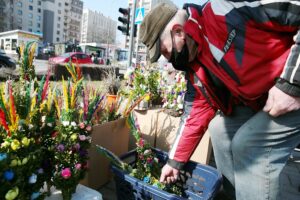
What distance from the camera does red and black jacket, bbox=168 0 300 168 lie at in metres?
0.99

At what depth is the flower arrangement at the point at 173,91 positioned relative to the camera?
8.41 ft

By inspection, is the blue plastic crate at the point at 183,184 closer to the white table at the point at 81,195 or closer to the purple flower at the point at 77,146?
the white table at the point at 81,195

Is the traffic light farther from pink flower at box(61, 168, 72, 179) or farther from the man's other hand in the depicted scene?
pink flower at box(61, 168, 72, 179)

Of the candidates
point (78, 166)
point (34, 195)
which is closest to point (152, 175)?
point (78, 166)

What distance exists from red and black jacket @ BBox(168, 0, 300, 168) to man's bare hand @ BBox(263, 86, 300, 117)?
2 cm

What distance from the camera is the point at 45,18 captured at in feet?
229

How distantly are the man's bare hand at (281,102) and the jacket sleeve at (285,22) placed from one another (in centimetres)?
2

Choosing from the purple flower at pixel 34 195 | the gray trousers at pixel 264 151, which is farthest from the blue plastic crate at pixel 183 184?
the purple flower at pixel 34 195

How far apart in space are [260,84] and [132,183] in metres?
0.94

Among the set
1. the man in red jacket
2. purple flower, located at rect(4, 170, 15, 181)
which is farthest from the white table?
the man in red jacket

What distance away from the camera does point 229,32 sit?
3.55 ft

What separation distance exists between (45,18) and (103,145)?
76.2 metres

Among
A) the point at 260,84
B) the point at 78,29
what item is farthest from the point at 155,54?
the point at 78,29

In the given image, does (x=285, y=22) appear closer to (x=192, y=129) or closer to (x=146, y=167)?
(x=192, y=129)
